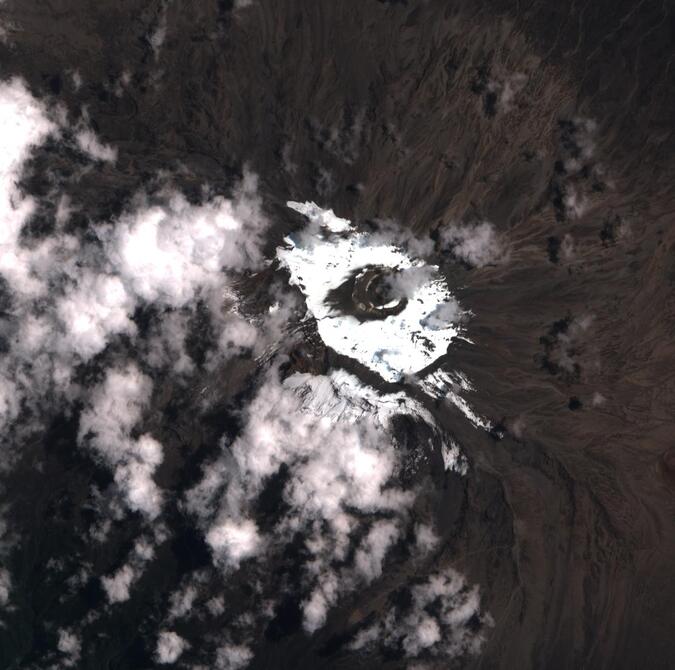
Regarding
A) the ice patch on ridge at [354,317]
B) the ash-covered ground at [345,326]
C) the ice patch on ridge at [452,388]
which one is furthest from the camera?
the ice patch on ridge at [354,317]

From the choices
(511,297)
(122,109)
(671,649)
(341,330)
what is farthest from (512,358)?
(122,109)

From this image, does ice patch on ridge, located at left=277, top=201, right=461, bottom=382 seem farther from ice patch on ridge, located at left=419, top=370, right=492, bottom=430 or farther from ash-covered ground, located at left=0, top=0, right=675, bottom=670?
ice patch on ridge, located at left=419, top=370, right=492, bottom=430

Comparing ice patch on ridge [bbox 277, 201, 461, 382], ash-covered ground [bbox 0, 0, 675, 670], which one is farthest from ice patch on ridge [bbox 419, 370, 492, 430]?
ice patch on ridge [bbox 277, 201, 461, 382]

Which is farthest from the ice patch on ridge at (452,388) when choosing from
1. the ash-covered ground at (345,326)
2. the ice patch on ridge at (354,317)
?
the ice patch on ridge at (354,317)

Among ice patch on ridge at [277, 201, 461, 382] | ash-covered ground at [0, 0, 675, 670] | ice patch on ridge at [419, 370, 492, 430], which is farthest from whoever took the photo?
ice patch on ridge at [277, 201, 461, 382]

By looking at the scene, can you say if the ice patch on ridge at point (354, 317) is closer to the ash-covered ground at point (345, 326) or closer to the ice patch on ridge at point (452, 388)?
the ash-covered ground at point (345, 326)

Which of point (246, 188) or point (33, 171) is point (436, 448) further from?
point (33, 171)
